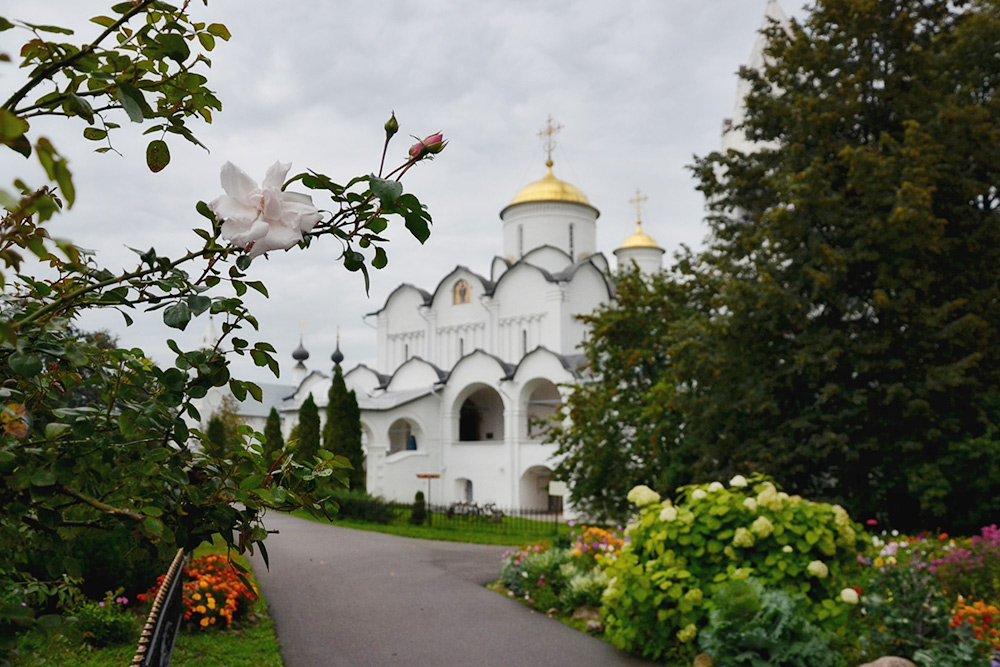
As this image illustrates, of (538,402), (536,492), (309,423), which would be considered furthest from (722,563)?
(536,492)

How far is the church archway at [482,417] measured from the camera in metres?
34.9

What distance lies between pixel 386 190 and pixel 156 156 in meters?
0.61

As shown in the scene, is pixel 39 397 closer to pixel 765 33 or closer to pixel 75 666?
pixel 75 666

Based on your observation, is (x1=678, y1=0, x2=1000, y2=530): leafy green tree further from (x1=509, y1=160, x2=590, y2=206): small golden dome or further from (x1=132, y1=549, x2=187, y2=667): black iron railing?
(x1=509, y1=160, x2=590, y2=206): small golden dome

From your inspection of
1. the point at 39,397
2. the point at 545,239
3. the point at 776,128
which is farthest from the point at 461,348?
the point at 39,397

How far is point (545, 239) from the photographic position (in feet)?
114

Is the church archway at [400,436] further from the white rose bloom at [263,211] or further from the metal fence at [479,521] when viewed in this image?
the white rose bloom at [263,211]

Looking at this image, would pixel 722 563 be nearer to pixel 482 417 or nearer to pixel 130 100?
pixel 130 100

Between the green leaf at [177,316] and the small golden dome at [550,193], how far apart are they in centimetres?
3378

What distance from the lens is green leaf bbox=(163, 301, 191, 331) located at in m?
1.62

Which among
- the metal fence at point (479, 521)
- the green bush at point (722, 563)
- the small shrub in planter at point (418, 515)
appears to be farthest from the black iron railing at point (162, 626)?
the small shrub in planter at point (418, 515)

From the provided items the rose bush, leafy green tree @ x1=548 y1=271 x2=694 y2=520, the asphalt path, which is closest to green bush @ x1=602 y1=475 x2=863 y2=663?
the asphalt path

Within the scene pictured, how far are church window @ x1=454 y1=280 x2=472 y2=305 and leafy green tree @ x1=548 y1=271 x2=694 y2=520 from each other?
1772cm

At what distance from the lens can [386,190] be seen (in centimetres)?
148
